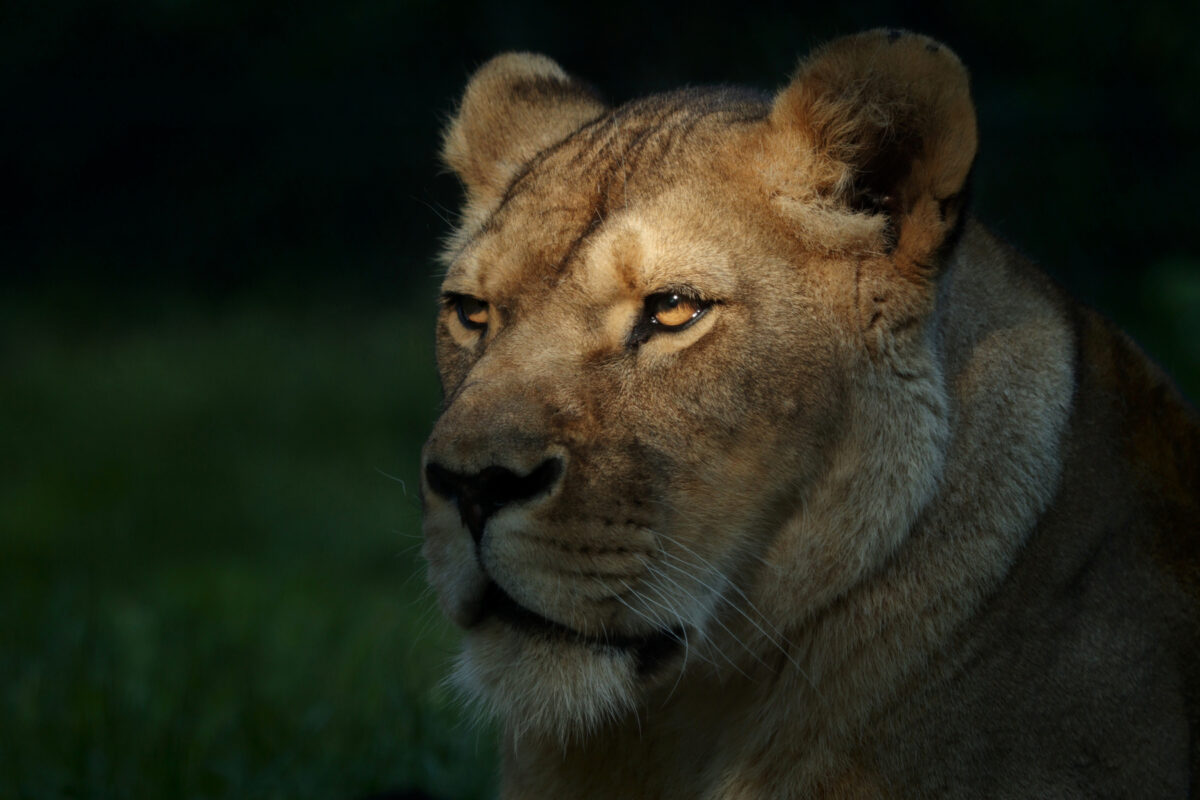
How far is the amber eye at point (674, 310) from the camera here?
2.38 m

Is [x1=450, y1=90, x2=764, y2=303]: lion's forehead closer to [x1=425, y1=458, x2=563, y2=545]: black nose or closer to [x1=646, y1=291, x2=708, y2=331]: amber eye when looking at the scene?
[x1=646, y1=291, x2=708, y2=331]: amber eye

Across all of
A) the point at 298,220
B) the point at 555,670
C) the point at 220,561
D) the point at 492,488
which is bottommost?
the point at 298,220

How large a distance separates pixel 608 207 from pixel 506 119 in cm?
80

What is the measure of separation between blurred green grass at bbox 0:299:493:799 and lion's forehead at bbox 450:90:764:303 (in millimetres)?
623

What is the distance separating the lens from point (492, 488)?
2.19m

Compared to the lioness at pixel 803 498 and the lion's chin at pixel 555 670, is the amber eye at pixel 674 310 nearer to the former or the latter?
the lioness at pixel 803 498

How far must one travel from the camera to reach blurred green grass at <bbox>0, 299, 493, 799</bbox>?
148 inches

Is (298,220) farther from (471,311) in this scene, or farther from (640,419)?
(640,419)

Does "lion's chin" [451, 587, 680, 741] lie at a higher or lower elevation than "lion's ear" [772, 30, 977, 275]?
lower

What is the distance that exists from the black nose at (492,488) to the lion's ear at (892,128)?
2.32 ft

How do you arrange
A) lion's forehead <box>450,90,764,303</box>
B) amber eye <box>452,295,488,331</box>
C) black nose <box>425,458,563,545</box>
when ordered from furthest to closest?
amber eye <box>452,295,488,331</box> < lion's forehead <box>450,90,764,303</box> < black nose <box>425,458,563,545</box>

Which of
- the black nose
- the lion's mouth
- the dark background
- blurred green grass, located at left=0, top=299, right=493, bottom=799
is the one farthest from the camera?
the dark background

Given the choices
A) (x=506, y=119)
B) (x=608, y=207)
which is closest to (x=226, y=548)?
(x=506, y=119)

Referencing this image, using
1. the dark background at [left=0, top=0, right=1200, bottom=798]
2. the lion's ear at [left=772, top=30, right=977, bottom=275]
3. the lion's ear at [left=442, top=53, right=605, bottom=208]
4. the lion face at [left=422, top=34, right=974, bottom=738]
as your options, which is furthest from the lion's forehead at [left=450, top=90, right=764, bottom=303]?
the dark background at [left=0, top=0, right=1200, bottom=798]
